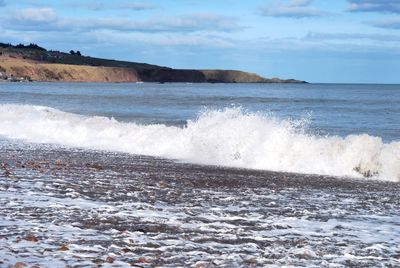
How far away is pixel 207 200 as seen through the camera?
13.5 metres

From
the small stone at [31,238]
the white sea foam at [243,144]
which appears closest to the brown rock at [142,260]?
the small stone at [31,238]

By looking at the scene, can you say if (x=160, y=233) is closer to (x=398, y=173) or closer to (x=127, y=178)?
(x=127, y=178)

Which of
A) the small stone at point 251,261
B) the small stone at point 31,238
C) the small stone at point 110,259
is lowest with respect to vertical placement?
the small stone at point 31,238

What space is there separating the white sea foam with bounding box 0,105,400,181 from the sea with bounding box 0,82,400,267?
58mm

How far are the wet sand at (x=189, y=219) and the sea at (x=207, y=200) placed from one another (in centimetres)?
2

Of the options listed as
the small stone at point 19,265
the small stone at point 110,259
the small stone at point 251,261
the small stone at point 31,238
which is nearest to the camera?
the small stone at point 19,265

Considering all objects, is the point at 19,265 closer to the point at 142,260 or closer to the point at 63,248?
the point at 63,248

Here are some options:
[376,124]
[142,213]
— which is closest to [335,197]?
[142,213]

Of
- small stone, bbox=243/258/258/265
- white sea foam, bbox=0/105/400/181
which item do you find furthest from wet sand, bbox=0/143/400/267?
white sea foam, bbox=0/105/400/181

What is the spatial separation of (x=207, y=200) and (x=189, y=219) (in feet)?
7.21

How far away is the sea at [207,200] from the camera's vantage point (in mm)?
9078

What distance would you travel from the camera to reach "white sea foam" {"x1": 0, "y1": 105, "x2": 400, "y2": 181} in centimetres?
2130

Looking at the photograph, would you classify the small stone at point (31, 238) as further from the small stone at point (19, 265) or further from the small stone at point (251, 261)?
the small stone at point (251, 261)

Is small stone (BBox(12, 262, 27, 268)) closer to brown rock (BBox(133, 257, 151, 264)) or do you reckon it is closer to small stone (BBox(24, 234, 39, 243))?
small stone (BBox(24, 234, 39, 243))
